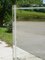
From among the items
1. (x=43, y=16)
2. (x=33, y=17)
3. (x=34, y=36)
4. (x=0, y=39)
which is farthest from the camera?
(x=0, y=39)

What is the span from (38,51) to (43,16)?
4.00 feet

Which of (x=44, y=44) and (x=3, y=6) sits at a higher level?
(x=44, y=44)

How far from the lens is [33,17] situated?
6.74 meters

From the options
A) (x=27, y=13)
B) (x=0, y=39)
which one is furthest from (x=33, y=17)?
(x=0, y=39)

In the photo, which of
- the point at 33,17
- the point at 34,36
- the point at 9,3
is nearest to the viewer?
the point at 33,17

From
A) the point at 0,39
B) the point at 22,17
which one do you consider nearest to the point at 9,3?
the point at 0,39

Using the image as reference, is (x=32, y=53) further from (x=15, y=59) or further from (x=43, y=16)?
(x=43, y=16)

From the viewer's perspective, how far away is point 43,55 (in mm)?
7051

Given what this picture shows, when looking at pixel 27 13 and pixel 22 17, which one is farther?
pixel 22 17

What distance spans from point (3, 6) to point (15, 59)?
688 inches

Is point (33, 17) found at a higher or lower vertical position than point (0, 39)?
higher

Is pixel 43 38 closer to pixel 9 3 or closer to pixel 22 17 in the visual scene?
pixel 22 17

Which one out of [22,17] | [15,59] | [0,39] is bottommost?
[0,39]

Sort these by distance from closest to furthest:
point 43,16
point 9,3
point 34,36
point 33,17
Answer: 1. point 43,16
2. point 33,17
3. point 34,36
4. point 9,3
